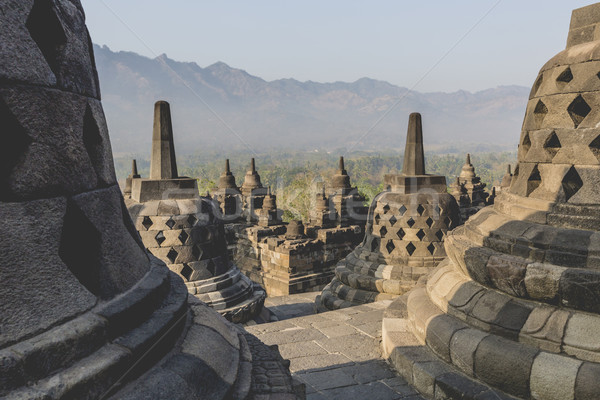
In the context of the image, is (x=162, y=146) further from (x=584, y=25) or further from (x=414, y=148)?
(x=584, y=25)

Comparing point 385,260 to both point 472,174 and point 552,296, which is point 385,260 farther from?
point 472,174

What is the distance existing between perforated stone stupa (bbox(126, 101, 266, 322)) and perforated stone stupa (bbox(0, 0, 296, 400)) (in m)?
4.27

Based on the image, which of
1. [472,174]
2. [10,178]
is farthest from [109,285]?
[472,174]

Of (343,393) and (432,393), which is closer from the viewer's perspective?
(432,393)

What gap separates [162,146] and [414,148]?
13.7 feet

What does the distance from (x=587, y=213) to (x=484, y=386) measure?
137 centimetres

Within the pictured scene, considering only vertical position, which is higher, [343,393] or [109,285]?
[109,285]

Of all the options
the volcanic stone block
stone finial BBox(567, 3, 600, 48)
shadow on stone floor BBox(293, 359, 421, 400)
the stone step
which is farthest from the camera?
the stone step

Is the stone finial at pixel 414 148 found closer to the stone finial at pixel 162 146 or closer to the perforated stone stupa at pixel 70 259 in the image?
the stone finial at pixel 162 146

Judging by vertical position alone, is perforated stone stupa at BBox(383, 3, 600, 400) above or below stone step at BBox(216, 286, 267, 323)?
above

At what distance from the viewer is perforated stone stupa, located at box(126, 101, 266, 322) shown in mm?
5965

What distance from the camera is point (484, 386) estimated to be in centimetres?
279

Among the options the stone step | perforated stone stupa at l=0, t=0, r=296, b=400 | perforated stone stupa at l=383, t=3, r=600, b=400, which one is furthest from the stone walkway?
perforated stone stupa at l=0, t=0, r=296, b=400

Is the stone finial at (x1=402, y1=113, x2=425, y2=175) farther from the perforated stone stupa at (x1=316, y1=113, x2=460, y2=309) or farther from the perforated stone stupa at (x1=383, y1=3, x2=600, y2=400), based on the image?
the perforated stone stupa at (x1=383, y1=3, x2=600, y2=400)
